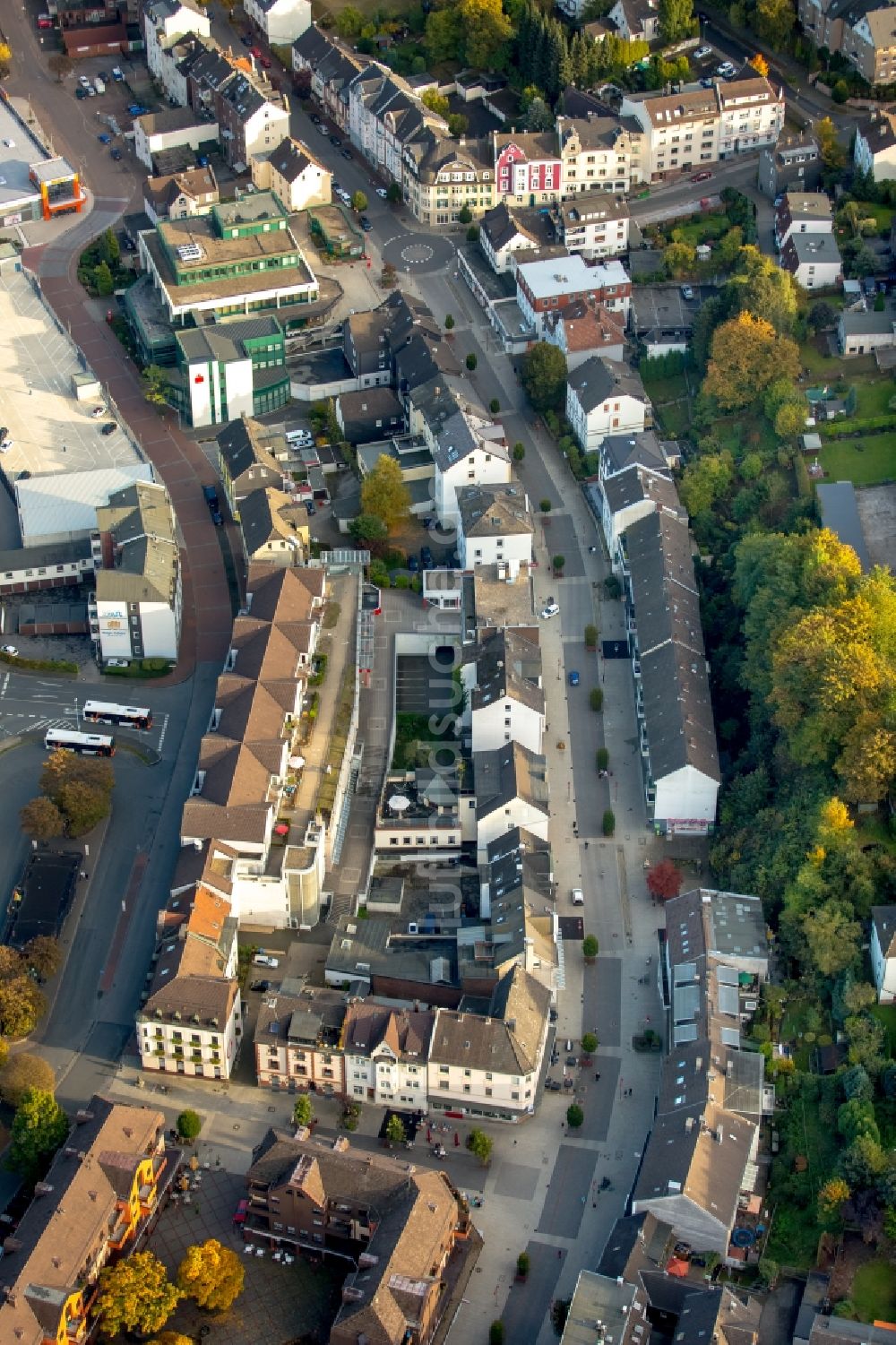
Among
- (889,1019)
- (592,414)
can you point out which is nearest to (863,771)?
(889,1019)

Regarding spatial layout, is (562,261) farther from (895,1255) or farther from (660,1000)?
(895,1255)

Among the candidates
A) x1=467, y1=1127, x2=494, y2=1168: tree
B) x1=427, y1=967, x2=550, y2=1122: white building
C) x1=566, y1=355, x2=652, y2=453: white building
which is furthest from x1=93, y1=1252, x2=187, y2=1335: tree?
x1=566, y1=355, x2=652, y2=453: white building

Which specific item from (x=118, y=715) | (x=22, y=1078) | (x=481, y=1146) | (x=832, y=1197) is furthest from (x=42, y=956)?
(x=832, y=1197)

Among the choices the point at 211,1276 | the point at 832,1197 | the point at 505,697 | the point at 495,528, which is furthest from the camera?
the point at 495,528

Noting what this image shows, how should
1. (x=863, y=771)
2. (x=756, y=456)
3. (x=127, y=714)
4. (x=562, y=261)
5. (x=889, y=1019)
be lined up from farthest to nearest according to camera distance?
(x=562, y=261) < (x=756, y=456) < (x=127, y=714) < (x=863, y=771) < (x=889, y=1019)

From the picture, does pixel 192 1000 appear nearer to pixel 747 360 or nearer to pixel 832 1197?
pixel 832 1197

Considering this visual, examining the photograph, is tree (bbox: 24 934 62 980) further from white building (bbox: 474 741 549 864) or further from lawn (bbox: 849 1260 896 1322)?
lawn (bbox: 849 1260 896 1322)
